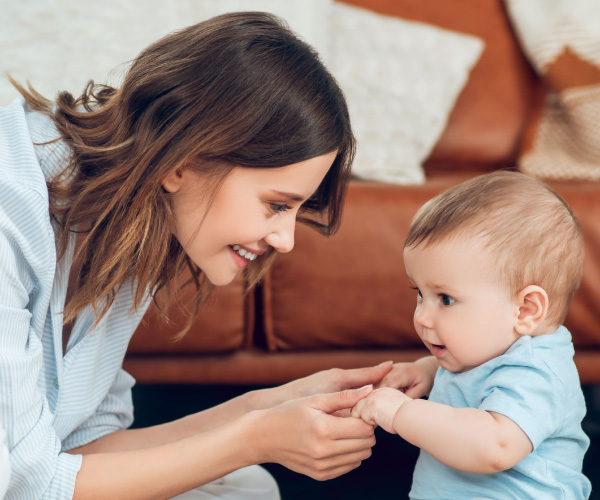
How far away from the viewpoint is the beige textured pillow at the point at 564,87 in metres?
1.82

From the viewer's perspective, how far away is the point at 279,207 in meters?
1.02

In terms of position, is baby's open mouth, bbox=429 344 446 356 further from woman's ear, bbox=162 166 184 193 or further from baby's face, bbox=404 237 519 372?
woman's ear, bbox=162 166 184 193

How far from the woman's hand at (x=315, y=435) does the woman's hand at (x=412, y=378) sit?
94 millimetres

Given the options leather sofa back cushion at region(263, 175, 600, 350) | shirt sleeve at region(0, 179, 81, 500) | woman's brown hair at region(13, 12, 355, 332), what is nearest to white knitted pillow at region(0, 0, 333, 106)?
leather sofa back cushion at region(263, 175, 600, 350)

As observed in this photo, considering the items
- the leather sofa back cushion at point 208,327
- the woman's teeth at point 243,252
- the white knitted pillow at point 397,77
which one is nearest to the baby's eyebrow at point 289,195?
the woman's teeth at point 243,252

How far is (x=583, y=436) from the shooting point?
978 mm

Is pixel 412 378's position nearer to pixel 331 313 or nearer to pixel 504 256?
pixel 504 256

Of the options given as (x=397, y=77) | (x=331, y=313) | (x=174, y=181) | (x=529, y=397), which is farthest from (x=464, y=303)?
(x=397, y=77)

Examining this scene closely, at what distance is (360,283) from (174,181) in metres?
0.55

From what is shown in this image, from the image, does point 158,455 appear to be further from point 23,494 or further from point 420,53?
point 420,53

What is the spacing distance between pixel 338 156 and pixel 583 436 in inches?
20.2

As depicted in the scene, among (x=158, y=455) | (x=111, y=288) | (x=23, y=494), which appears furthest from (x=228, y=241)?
(x=23, y=494)

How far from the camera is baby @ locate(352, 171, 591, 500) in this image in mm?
892

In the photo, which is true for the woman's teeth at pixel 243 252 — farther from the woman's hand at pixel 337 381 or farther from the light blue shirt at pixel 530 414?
the light blue shirt at pixel 530 414
